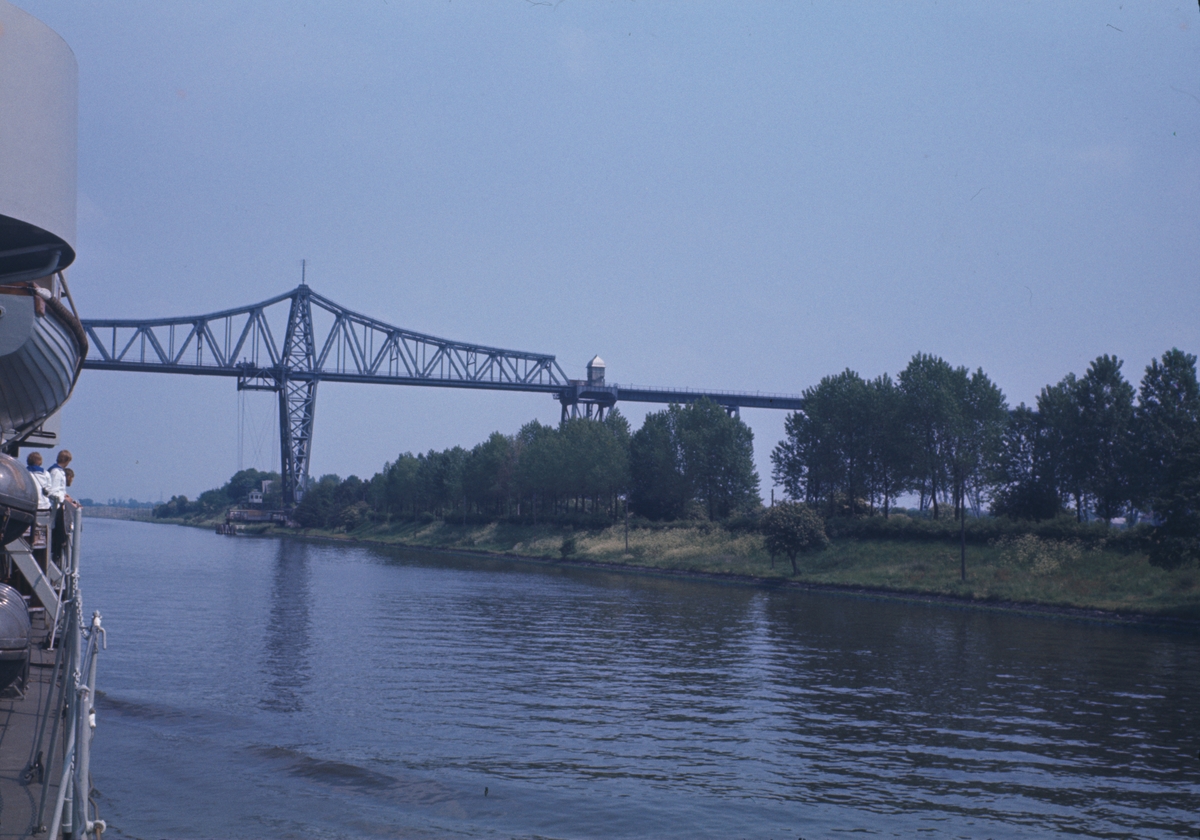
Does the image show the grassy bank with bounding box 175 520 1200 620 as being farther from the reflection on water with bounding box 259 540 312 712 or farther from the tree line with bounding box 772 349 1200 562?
the reflection on water with bounding box 259 540 312 712

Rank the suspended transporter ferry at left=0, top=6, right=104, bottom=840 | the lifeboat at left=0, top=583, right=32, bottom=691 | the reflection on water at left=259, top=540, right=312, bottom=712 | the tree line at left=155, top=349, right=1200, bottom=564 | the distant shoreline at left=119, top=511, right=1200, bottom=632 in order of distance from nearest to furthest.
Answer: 1. the suspended transporter ferry at left=0, top=6, right=104, bottom=840
2. the lifeboat at left=0, top=583, right=32, bottom=691
3. the reflection on water at left=259, top=540, right=312, bottom=712
4. the distant shoreline at left=119, top=511, right=1200, bottom=632
5. the tree line at left=155, top=349, right=1200, bottom=564

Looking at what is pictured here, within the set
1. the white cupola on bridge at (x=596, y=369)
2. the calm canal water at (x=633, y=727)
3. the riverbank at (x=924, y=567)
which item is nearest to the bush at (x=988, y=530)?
the riverbank at (x=924, y=567)

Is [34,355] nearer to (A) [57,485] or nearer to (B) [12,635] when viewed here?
(A) [57,485]

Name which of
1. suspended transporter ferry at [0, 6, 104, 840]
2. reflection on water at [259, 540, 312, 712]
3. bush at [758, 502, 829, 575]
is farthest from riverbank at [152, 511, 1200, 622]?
suspended transporter ferry at [0, 6, 104, 840]

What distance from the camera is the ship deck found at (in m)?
9.17

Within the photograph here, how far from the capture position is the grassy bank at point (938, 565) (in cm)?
4344

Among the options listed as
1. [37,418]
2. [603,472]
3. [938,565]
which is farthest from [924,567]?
[37,418]

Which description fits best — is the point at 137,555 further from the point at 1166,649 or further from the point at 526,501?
the point at 1166,649

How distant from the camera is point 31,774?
10422mm

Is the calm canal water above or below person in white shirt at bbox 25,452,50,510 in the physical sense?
below

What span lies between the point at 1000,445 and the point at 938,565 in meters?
13.7

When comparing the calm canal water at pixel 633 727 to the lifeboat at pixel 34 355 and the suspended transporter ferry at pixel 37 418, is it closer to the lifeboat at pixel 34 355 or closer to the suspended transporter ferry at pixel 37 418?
the suspended transporter ferry at pixel 37 418

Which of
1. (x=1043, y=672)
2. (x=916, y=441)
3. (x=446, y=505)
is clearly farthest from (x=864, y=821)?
(x=446, y=505)

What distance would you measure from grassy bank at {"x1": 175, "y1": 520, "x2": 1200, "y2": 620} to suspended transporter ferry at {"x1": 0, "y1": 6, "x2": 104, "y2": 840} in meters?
43.6
